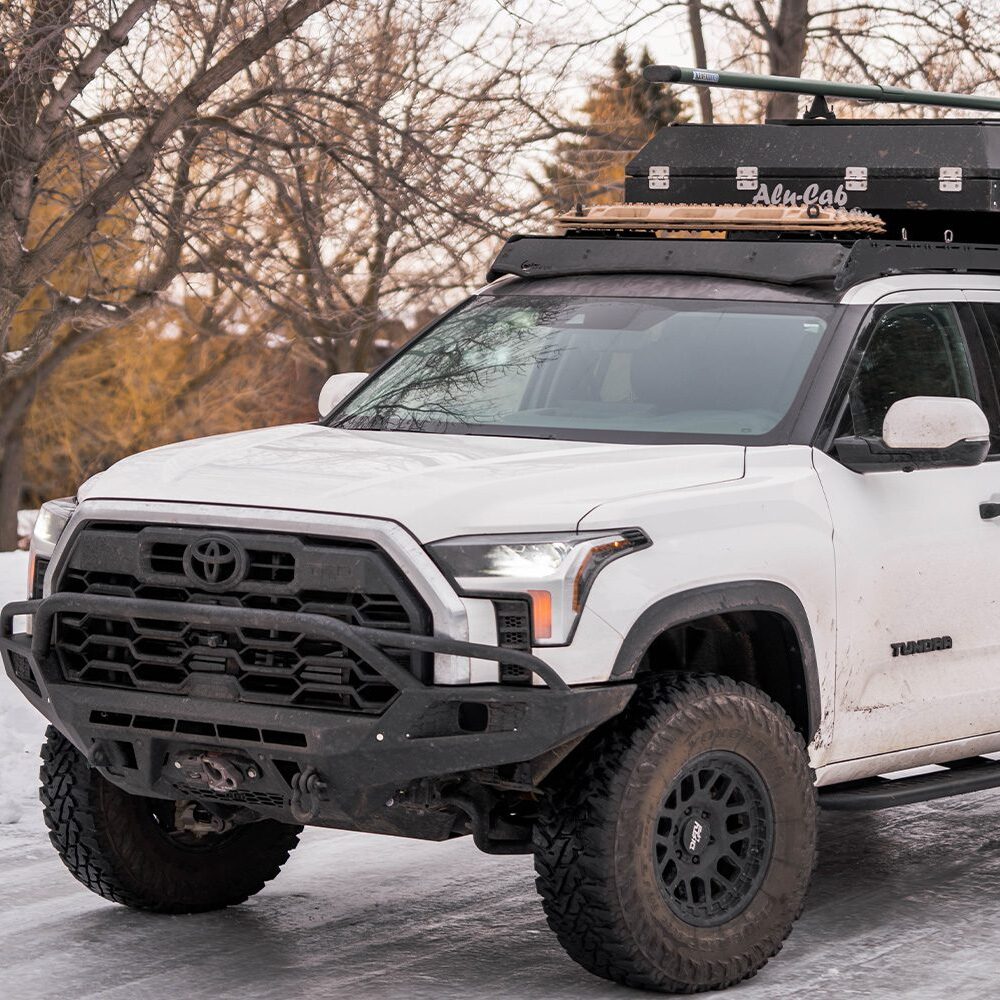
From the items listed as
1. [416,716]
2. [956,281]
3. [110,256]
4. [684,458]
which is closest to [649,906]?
[416,716]

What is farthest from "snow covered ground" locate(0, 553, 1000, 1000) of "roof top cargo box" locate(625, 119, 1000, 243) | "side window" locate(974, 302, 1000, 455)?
"roof top cargo box" locate(625, 119, 1000, 243)

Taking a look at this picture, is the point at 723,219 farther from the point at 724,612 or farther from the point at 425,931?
the point at 425,931

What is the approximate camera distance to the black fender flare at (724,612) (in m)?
5.20

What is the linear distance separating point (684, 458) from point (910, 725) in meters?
1.21

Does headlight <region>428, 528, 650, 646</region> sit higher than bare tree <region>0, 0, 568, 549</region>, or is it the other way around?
bare tree <region>0, 0, 568, 549</region>

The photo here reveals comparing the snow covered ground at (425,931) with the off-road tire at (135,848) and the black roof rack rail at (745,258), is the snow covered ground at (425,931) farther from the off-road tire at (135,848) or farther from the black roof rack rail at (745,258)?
the black roof rack rail at (745,258)

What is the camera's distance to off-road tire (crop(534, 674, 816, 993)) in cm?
523

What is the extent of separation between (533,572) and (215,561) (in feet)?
2.70

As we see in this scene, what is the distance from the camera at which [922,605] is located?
242 inches

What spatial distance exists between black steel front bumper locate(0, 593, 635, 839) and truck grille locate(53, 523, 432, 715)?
0.15 ft

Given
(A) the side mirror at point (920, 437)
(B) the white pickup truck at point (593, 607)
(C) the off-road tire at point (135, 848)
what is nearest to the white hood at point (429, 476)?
(B) the white pickup truck at point (593, 607)

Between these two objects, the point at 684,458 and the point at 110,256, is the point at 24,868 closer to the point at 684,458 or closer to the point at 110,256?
the point at 684,458

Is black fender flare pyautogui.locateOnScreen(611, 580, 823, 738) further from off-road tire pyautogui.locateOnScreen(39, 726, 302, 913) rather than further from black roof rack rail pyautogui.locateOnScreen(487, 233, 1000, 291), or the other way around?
off-road tire pyautogui.locateOnScreen(39, 726, 302, 913)

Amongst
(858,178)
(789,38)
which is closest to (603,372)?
(858,178)
